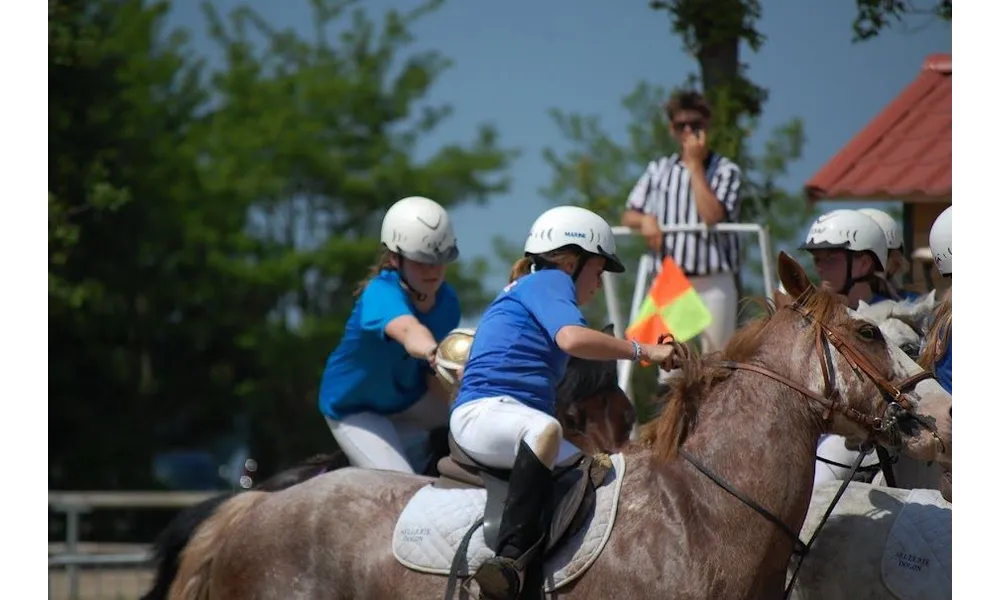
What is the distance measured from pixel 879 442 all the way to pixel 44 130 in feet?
11.8

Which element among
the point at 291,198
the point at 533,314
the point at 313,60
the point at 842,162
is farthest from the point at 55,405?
the point at 533,314

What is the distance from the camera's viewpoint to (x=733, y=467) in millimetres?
6336

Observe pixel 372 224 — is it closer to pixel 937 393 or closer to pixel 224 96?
pixel 224 96

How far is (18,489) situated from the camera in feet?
17.6

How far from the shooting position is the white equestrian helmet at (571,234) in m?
6.91

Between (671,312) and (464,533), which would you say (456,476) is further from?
(671,312)

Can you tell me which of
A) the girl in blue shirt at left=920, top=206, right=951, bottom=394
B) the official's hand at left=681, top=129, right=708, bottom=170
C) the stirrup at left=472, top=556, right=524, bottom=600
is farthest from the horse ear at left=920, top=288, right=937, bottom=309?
the official's hand at left=681, top=129, right=708, bottom=170

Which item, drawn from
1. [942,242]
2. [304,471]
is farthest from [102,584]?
[942,242]

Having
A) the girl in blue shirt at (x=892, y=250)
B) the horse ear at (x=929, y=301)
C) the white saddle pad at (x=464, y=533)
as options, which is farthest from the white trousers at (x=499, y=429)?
the girl in blue shirt at (x=892, y=250)

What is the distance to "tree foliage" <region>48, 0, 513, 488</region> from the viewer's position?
92.4 ft

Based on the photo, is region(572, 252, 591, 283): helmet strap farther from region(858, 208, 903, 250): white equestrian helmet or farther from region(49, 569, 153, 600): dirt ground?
region(49, 569, 153, 600): dirt ground

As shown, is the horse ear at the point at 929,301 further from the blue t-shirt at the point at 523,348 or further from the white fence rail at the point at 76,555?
the white fence rail at the point at 76,555

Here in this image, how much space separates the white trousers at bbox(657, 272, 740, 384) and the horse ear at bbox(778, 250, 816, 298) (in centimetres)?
440

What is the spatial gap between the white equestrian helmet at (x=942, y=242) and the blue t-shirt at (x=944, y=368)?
0.47 m
